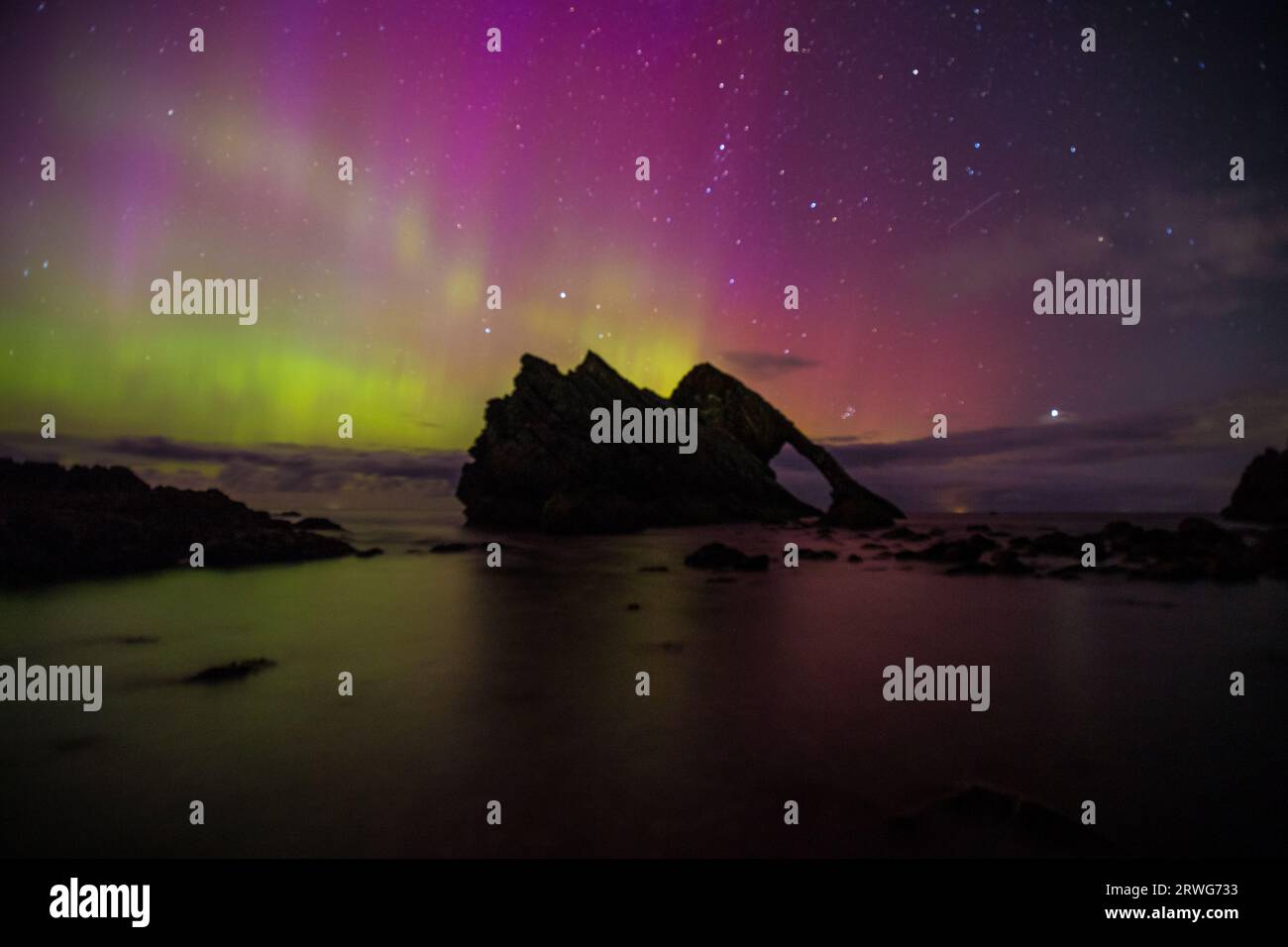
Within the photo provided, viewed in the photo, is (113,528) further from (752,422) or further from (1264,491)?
(1264,491)

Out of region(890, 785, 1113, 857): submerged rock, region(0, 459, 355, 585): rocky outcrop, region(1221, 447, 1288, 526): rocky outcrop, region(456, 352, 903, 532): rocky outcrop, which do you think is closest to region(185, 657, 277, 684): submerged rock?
region(890, 785, 1113, 857): submerged rock

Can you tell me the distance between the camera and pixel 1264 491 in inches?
1647

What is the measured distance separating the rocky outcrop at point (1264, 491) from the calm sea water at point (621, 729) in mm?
39467

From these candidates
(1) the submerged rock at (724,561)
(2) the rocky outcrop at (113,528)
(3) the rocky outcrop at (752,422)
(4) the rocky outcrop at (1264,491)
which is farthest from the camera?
(3) the rocky outcrop at (752,422)

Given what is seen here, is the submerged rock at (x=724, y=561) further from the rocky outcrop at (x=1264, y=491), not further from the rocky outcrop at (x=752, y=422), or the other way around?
the rocky outcrop at (x=1264, y=491)

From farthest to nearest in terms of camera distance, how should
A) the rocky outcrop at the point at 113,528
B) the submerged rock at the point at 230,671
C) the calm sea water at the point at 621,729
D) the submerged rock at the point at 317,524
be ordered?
the submerged rock at the point at 317,524 → the rocky outcrop at the point at 113,528 → the submerged rock at the point at 230,671 → the calm sea water at the point at 621,729

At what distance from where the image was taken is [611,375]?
5247cm

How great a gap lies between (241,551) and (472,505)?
27.7 m

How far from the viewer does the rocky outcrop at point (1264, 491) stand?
38625 millimetres

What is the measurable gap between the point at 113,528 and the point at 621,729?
17.5m

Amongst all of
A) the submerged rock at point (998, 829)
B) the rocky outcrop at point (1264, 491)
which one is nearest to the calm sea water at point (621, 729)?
the submerged rock at point (998, 829)

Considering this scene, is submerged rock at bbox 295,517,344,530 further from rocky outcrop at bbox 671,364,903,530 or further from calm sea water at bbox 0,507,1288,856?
rocky outcrop at bbox 671,364,903,530

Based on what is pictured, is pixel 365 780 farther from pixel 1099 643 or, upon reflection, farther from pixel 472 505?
pixel 472 505
